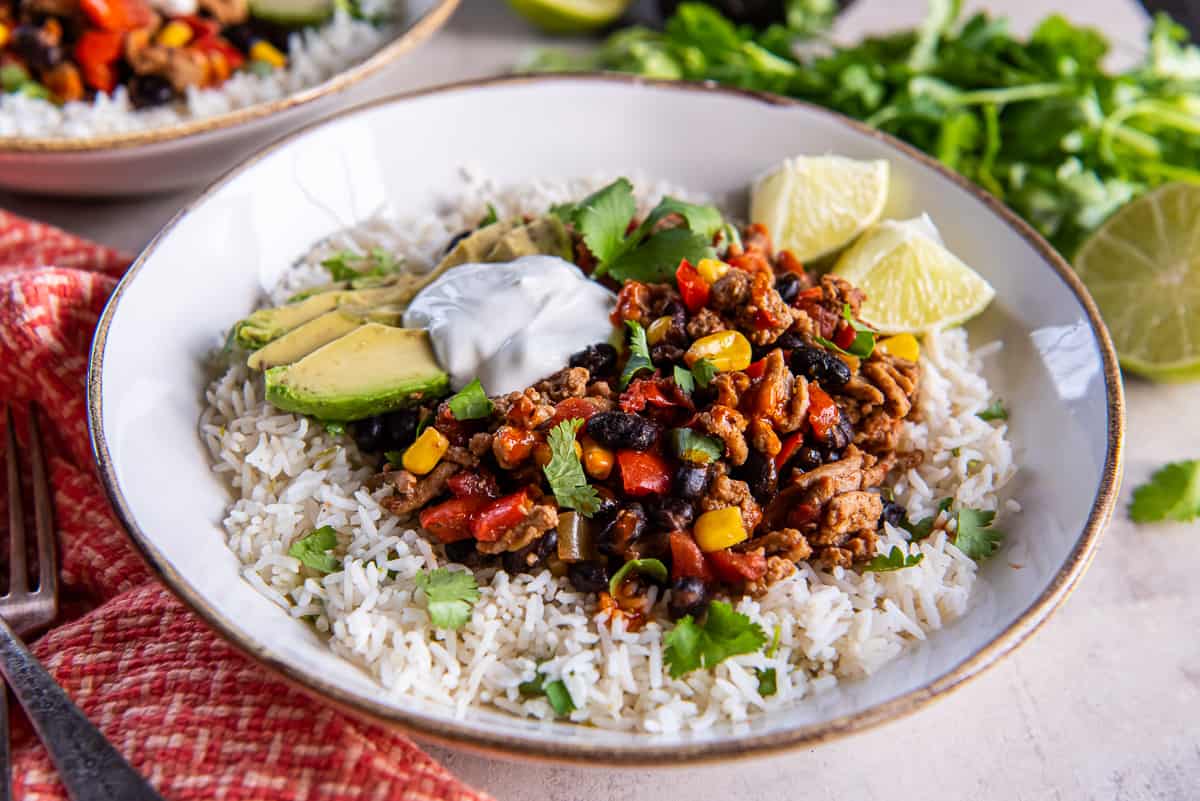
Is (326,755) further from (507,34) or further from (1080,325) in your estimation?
(507,34)

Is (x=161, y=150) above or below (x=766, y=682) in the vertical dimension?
above

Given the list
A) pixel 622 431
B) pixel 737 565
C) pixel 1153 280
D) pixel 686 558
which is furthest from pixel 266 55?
pixel 1153 280

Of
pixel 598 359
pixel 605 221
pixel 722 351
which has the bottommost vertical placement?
pixel 598 359

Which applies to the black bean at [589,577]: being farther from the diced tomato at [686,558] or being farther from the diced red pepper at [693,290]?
the diced red pepper at [693,290]

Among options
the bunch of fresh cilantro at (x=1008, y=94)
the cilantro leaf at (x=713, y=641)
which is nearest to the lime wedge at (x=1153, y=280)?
the bunch of fresh cilantro at (x=1008, y=94)

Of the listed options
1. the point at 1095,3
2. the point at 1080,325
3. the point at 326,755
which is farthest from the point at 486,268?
the point at 1095,3

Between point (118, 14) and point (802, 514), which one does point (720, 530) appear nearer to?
point (802, 514)
